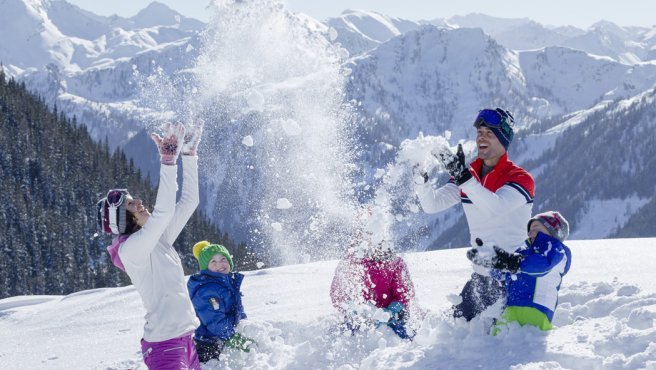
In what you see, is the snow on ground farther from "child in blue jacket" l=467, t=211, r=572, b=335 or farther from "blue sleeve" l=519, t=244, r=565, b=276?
"blue sleeve" l=519, t=244, r=565, b=276

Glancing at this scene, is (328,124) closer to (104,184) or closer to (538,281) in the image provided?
(538,281)

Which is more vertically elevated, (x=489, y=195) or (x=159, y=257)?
(x=489, y=195)

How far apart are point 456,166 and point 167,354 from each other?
2.60 metres

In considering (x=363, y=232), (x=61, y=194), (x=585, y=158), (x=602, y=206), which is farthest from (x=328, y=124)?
(x=585, y=158)

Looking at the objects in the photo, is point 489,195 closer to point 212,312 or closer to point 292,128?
point 212,312

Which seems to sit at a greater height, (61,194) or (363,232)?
(363,232)

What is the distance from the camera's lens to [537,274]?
5.07 meters

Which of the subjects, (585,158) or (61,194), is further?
(585,158)

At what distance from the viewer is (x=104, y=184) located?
90.9m

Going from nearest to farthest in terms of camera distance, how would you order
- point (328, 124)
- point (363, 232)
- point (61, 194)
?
point (363, 232)
point (328, 124)
point (61, 194)

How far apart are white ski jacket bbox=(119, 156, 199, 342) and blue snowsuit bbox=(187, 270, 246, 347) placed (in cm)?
145

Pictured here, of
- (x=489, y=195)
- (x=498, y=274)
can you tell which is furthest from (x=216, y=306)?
(x=489, y=195)

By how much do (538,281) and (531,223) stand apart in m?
0.47

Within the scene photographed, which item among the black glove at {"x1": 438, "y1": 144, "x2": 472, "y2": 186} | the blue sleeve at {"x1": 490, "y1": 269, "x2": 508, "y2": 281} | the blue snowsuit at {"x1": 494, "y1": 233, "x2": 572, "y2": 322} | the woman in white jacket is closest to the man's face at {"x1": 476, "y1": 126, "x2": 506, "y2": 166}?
the black glove at {"x1": 438, "y1": 144, "x2": 472, "y2": 186}
